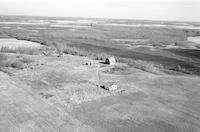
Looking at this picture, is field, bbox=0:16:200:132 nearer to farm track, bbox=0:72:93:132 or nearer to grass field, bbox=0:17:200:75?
farm track, bbox=0:72:93:132

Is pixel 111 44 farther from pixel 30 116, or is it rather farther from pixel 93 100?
pixel 30 116

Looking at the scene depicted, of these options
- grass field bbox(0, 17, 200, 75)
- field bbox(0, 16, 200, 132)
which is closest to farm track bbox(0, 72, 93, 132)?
field bbox(0, 16, 200, 132)

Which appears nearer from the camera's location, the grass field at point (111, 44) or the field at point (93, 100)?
the field at point (93, 100)

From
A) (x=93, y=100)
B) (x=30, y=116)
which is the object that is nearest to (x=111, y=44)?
(x=93, y=100)

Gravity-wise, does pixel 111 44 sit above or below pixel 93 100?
above

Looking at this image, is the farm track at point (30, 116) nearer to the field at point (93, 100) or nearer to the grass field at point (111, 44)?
the field at point (93, 100)

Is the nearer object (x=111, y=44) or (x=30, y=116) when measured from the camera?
(x=30, y=116)

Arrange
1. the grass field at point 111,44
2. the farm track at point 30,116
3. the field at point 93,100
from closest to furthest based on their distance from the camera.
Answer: the farm track at point 30,116
the field at point 93,100
the grass field at point 111,44

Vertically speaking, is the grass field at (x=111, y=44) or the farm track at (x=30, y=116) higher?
the grass field at (x=111, y=44)

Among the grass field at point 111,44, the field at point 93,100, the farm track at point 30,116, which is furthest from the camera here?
the grass field at point 111,44

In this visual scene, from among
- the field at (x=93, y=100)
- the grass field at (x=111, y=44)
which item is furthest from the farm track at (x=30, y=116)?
the grass field at (x=111, y=44)

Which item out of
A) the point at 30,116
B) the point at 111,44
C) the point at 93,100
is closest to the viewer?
the point at 30,116
